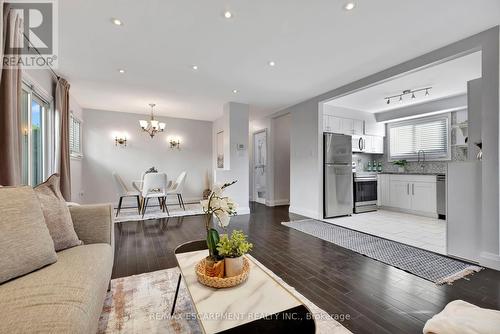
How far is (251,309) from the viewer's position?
91cm

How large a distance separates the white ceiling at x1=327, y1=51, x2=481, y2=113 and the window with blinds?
0.52 m

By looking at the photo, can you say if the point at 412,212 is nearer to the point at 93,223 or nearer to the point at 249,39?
the point at 249,39

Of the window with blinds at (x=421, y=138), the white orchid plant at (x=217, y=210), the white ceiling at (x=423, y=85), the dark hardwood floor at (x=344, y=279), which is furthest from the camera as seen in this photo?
the window with blinds at (x=421, y=138)

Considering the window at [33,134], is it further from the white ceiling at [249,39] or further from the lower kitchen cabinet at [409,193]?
the lower kitchen cabinet at [409,193]

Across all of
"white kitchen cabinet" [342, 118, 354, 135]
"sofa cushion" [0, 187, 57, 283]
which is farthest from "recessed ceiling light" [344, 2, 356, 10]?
"white kitchen cabinet" [342, 118, 354, 135]

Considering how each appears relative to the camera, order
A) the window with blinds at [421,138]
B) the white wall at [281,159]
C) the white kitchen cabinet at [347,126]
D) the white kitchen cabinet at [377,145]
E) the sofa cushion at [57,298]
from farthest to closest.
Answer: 1. the white wall at [281,159]
2. the white kitchen cabinet at [377,145]
3. the white kitchen cabinet at [347,126]
4. the window with blinds at [421,138]
5. the sofa cushion at [57,298]

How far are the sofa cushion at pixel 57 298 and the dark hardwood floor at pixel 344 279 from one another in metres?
Answer: 1.07

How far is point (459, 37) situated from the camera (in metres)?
2.39

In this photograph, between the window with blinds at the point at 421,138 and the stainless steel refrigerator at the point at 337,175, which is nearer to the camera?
the stainless steel refrigerator at the point at 337,175

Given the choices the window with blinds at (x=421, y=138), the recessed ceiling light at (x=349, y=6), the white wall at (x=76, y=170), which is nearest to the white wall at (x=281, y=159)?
→ the window with blinds at (x=421, y=138)

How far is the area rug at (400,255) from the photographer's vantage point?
2113 millimetres

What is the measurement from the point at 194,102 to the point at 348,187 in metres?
3.81

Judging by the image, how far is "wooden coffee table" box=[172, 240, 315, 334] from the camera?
834 mm

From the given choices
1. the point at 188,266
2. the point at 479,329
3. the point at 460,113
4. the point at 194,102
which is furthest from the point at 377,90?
the point at 188,266
